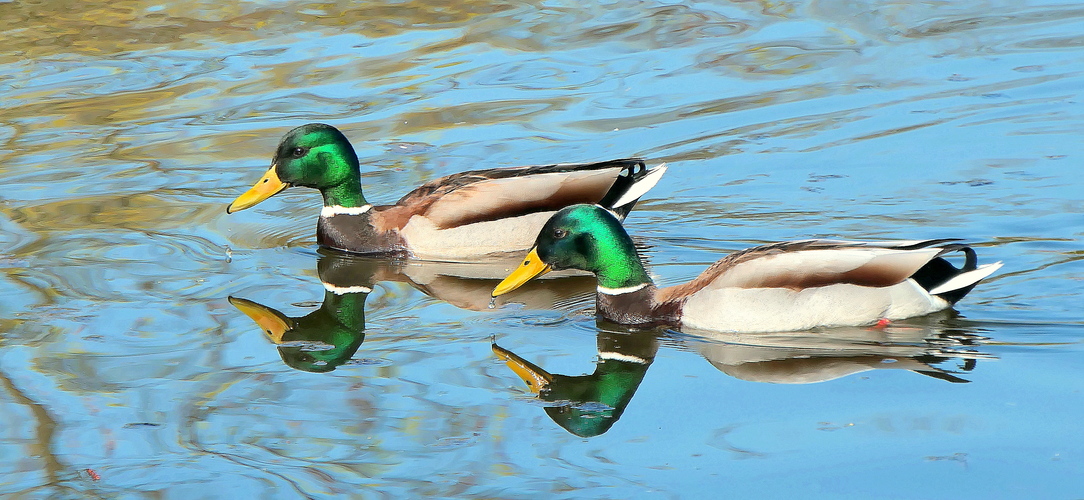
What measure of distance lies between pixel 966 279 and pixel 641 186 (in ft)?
8.27

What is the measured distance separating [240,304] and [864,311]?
3259 mm

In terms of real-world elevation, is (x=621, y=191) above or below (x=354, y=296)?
above

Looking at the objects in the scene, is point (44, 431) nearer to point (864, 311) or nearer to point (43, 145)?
point (864, 311)

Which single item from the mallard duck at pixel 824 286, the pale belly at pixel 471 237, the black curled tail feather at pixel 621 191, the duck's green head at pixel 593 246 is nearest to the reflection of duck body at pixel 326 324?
the pale belly at pixel 471 237

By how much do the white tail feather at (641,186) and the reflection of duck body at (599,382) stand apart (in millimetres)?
1800

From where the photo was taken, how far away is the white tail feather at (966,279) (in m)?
6.54

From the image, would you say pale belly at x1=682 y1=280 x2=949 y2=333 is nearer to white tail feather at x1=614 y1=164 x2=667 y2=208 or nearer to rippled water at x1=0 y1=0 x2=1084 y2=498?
rippled water at x1=0 y1=0 x2=1084 y2=498

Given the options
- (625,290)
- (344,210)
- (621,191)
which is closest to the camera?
(625,290)

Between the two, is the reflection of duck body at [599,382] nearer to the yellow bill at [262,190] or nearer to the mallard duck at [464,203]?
the mallard duck at [464,203]

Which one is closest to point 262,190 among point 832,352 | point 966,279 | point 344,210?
point 344,210

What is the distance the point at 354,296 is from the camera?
306 inches

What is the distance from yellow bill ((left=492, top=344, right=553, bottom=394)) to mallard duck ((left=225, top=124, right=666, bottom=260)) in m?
2.09

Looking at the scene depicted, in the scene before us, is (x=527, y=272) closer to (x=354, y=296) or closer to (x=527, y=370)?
(x=527, y=370)

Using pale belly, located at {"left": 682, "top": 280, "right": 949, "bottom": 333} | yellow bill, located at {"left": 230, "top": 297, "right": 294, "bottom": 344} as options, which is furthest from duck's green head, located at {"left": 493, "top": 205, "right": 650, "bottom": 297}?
yellow bill, located at {"left": 230, "top": 297, "right": 294, "bottom": 344}
